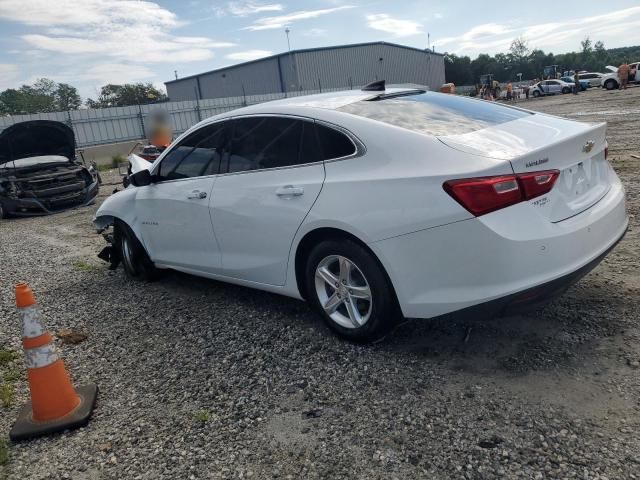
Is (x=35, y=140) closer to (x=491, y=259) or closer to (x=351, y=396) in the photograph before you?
(x=351, y=396)

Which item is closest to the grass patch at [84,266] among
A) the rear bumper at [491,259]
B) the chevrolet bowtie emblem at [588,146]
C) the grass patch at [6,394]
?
the grass patch at [6,394]

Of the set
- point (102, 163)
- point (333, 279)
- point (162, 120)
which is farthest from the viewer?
point (102, 163)

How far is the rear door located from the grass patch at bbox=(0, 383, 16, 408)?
1.71m

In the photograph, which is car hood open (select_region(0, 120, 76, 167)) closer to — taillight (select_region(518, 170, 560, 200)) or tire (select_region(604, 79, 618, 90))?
taillight (select_region(518, 170, 560, 200))

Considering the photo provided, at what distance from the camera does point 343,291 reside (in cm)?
338

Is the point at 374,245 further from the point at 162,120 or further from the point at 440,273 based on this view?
the point at 162,120

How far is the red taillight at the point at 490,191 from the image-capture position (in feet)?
8.79

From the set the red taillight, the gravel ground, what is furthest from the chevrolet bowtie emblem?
the gravel ground

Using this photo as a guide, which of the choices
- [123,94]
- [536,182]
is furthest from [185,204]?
[123,94]

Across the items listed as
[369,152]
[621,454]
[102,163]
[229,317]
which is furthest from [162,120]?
[621,454]

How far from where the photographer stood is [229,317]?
434 centimetres

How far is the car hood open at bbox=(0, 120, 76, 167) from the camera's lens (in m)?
11.9

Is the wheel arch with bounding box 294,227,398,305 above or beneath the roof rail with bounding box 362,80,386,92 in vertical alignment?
beneath

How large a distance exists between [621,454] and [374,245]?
1.55 metres
